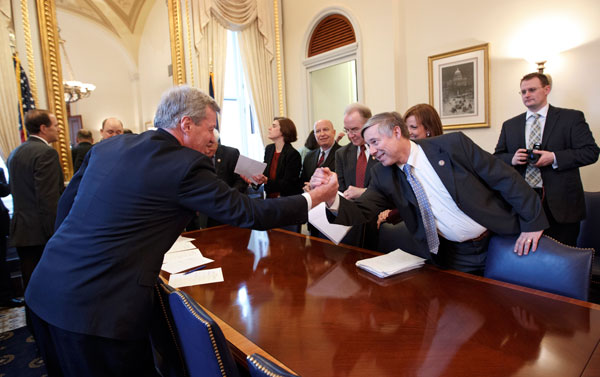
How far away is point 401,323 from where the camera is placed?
1300mm

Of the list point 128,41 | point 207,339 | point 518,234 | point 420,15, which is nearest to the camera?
point 207,339

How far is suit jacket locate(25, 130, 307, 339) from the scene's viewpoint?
130cm

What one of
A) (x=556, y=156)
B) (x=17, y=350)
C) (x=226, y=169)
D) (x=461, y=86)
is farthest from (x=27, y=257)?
(x=461, y=86)

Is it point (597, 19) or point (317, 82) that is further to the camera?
point (317, 82)

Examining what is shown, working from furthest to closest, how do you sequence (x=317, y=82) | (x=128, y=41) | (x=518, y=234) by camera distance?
(x=317, y=82) < (x=128, y=41) < (x=518, y=234)

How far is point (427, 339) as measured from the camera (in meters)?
1.18

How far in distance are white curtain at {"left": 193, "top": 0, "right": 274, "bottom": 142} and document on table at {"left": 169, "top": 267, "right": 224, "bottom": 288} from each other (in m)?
3.86

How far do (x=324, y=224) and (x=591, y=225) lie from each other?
2216 millimetres

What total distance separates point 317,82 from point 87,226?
16.1ft

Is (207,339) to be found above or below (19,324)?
above

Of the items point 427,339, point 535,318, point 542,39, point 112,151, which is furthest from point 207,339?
point 542,39

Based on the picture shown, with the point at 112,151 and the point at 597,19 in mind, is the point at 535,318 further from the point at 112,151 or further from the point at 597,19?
the point at 597,19

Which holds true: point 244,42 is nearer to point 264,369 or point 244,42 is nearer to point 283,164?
point 283,164

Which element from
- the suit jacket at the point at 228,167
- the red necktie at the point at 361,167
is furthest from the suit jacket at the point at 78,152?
the red necktie at the point at 361,167
